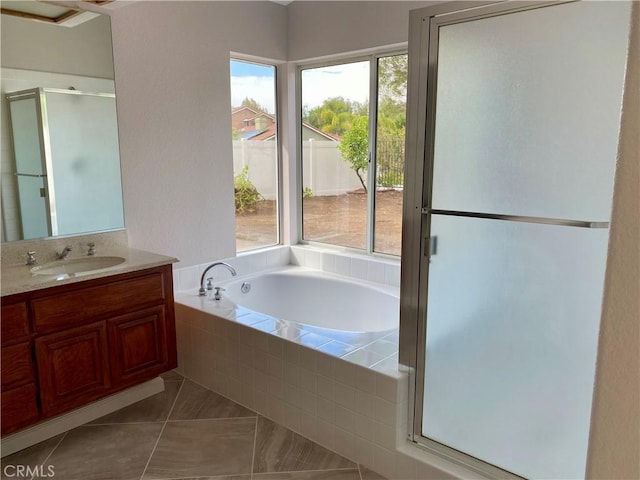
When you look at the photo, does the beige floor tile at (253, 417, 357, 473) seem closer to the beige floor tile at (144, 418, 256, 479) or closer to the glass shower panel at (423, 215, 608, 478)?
the beige floor tile at (144, 418, 256, 479)

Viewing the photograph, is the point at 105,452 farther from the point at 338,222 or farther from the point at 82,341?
the point at 338,222

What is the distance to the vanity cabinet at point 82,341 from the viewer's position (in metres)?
2.09

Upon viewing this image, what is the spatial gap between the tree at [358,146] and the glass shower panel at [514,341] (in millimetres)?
1861

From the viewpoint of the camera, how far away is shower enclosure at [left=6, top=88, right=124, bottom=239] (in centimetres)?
253

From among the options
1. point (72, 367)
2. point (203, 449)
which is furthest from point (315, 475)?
point (72, 367)

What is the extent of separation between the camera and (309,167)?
407 cm

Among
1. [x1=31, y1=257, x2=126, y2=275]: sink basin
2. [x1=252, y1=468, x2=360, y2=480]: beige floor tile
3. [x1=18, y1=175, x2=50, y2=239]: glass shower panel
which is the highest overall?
[x1=18, y1=175, x2=50, y2=239]: glass shower panel

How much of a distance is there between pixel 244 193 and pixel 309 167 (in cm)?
62

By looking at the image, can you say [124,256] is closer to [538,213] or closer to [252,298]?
[252,298]

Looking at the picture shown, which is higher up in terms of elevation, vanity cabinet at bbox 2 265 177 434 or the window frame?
the window frame

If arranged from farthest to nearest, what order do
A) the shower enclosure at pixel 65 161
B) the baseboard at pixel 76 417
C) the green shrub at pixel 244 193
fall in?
the green shrub at pixel 244 193
the shower enclosure at pixel 65 161
the baseboard at pixel 76 417

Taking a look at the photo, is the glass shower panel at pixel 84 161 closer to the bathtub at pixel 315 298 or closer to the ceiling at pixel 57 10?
the ceiling at pixel 57 10

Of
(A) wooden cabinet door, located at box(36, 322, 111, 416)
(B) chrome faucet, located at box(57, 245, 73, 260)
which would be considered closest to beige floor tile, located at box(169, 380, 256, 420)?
(A) wooden cabinet door, located at box(36, 322, 111, 416)

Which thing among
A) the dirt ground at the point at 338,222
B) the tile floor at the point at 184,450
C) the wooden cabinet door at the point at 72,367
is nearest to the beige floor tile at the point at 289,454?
the tile floor at the point at 184,450
